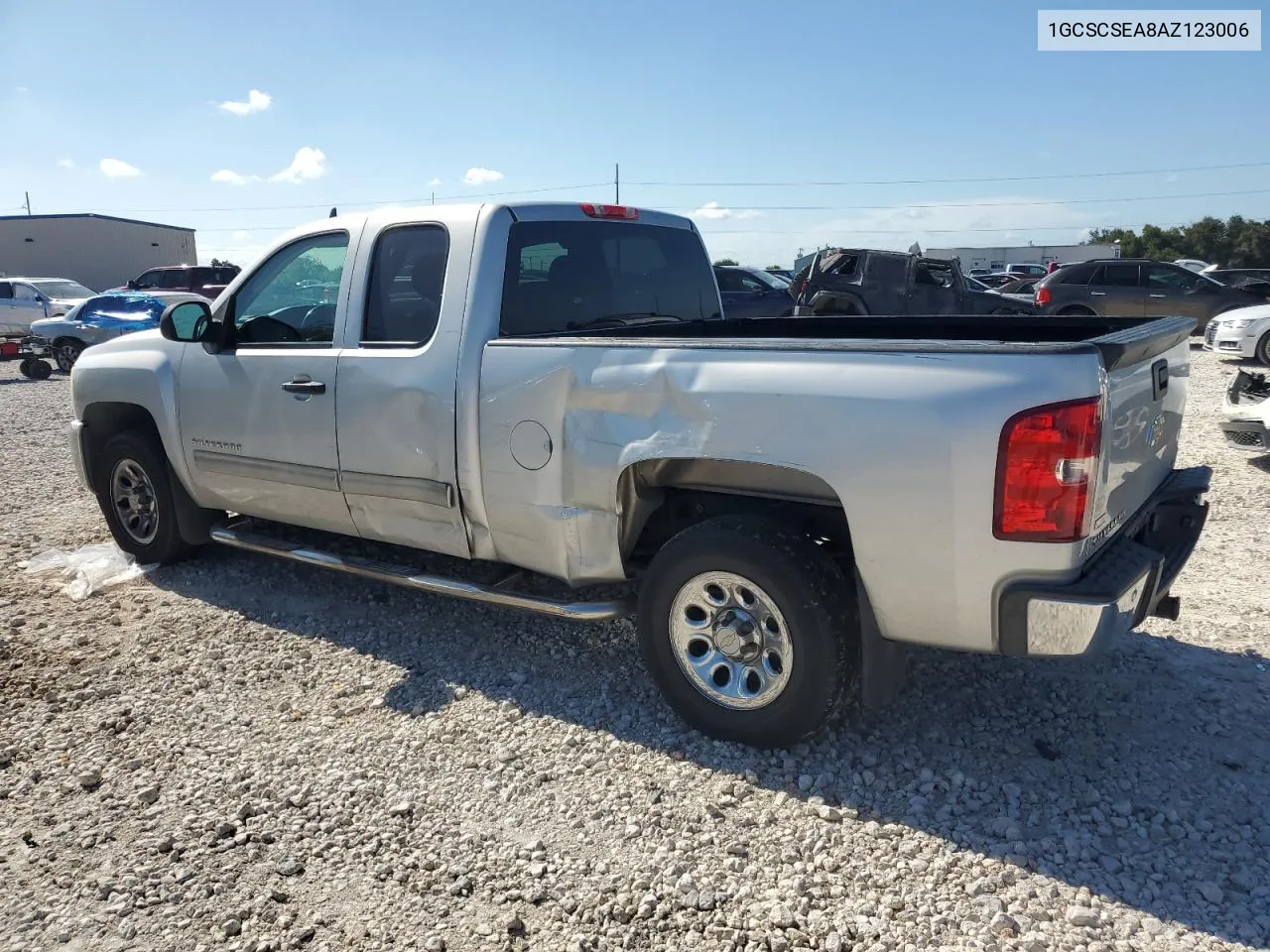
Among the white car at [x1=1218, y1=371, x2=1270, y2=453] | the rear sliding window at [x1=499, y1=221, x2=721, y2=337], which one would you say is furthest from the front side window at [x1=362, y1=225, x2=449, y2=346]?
the white car at [x1=1218, y1=371, x2=1270, y2=453]

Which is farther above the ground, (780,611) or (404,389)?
(404,389)

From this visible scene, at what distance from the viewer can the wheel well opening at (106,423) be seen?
548 cm

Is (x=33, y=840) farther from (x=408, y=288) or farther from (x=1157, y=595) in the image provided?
(x=1157, y=595)

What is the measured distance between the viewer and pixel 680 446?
10.7 ft

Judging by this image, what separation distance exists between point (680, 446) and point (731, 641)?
2.33 feet

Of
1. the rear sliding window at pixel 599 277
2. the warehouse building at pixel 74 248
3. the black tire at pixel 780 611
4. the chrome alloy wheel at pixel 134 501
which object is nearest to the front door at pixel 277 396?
the chrome alloy wheel at pixel 134 501

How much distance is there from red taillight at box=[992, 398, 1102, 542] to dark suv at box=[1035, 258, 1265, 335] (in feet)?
52.7

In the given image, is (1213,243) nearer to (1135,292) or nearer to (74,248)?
(1135,292)

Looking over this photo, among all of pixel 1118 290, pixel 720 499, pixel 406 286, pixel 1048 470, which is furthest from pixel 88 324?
pixel 1048 470

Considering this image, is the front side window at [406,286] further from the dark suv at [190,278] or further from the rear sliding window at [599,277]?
the dark suv at [190,278]

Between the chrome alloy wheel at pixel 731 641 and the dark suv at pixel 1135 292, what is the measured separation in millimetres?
15930

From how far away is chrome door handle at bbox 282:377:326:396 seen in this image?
4.28 metres

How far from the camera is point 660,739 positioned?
139 inches

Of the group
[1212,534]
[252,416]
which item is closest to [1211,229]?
[1212,534]
